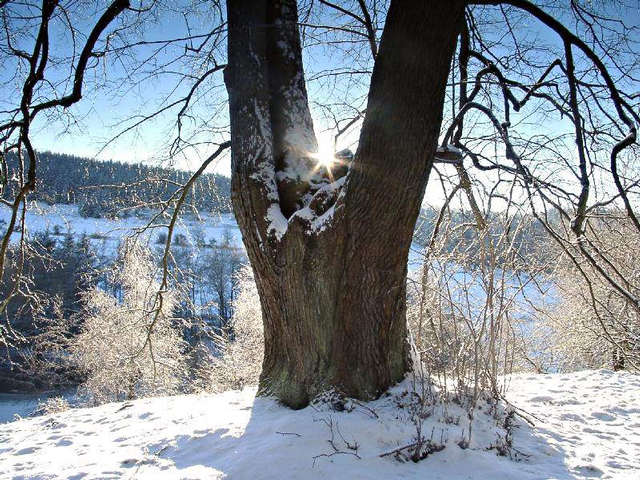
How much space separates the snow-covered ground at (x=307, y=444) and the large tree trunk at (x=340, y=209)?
277mm

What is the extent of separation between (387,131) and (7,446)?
308 cm

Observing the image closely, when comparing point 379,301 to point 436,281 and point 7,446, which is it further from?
point 7,446

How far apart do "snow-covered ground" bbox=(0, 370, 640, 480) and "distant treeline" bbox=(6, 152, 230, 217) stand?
2075 millimetres

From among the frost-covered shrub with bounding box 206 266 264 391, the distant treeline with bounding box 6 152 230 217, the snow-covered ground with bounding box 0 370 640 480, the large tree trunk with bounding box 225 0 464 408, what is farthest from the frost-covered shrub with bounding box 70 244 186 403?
the large tree trunk with bounding box 225 0 464 408

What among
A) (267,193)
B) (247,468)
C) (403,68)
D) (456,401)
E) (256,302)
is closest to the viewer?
(247,468)

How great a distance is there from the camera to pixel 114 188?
405 centimetres

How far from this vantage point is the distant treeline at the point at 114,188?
147 inches

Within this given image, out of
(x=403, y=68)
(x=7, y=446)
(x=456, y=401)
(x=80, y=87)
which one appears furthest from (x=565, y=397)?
(x=80, y=87)

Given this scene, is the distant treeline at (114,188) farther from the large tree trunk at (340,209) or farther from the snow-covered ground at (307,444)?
the snow-covered ground at (307,444)

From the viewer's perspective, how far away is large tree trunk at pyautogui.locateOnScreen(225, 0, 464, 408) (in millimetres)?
2189

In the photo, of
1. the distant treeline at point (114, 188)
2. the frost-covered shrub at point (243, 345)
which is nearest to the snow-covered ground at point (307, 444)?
the distant treeline at point (114, 188)

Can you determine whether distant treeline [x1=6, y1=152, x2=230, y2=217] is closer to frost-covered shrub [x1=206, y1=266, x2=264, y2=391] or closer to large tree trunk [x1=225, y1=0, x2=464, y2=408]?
large tree trunk [x1=225, y1=0, x2=464, y2=408]

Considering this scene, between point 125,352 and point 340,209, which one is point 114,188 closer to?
point 340,209

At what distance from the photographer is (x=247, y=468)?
Answer: 69.4 inches
